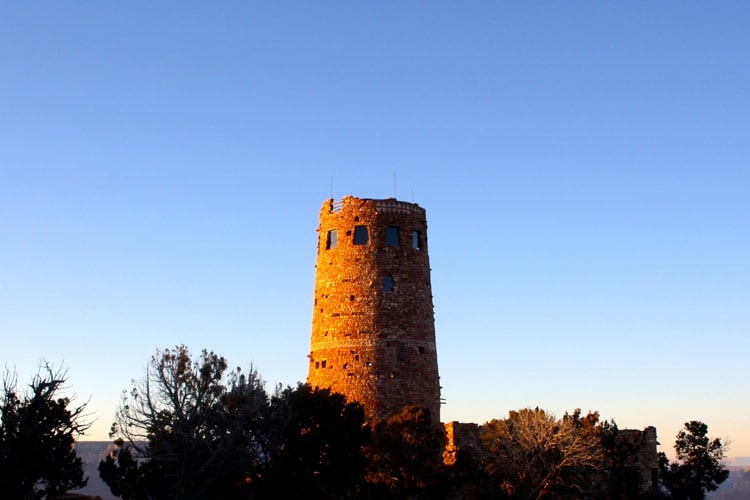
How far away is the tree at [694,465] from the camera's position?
44.8 metres

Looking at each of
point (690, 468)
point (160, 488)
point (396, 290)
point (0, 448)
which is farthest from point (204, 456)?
point (690, 468)

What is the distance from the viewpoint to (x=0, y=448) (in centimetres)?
3028

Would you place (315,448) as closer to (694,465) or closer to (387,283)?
(387,283)

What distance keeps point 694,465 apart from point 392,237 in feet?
64.8

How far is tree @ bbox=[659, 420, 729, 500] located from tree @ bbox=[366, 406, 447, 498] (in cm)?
1541

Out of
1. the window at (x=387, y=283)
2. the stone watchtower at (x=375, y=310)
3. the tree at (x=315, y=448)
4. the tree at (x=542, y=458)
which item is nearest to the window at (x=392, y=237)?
the stone watchtower at (x=375, y=310)

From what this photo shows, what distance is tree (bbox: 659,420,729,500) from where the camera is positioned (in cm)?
4481

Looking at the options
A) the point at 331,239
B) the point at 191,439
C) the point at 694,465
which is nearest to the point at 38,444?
the point at 191,439

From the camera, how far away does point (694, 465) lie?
46.2 meters

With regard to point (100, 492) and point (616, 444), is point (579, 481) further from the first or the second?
point (100, 492)

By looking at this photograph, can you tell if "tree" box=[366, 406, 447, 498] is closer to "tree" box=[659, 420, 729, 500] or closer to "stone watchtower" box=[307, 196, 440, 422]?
"stone watchtower" box=[307, 196, 440, 422]

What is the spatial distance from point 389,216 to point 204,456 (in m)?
15.7

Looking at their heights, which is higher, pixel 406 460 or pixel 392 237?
pixel 392 237

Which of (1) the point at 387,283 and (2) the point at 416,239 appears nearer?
(1) the point at 387,283
